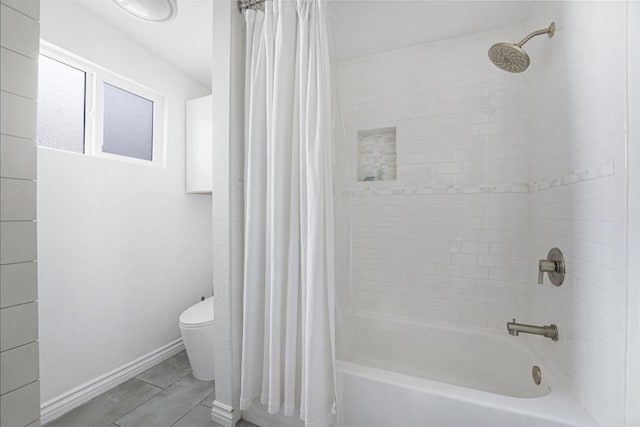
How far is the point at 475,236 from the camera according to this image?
1.87 metres

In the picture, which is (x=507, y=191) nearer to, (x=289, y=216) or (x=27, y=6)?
(x=289, y=216)

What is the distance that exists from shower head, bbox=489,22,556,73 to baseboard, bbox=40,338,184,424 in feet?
9.98

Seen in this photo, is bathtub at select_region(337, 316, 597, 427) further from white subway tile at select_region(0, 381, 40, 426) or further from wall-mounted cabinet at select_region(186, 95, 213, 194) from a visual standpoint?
wall-mounted cabinet at select_region(186, 95, 213, 194)

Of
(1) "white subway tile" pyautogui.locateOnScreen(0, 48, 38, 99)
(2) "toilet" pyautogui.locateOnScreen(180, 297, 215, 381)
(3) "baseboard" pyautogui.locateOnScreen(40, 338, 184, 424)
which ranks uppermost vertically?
(1) "white subway tile" pyautogui.locateOnScreen(0, 48, 38, 99)

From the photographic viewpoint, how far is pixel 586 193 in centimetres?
109

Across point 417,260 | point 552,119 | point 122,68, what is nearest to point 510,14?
point 552,119

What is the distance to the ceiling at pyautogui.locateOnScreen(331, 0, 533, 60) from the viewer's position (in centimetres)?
164

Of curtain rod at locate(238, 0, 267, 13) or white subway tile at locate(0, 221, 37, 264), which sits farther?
curtain rod at locate(238, 0, 267, 13)

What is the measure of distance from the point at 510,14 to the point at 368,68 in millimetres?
941

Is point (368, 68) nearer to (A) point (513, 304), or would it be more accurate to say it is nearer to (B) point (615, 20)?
(B) point (615, 20)

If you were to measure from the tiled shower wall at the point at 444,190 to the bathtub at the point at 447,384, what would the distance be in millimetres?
150

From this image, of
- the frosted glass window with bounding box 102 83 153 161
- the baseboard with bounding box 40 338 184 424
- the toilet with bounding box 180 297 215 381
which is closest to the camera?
the baseboard with bounding box 40 338 184 424

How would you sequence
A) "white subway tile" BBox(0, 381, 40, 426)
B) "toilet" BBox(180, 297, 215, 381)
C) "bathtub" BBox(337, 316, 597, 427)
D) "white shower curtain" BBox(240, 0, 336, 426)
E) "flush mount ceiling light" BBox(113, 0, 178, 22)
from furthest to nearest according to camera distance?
"toilet" BBox(180, 297, 215, 381) → "flush mount ceiling light" BBox(113, 0, 178, 22) → "white shower curtain" BBox(240, 0, 336, 426) → "bathtub" BBox(337, 316, 597, 427) → "white subway tile" BBox(0, 381, 40, 426)

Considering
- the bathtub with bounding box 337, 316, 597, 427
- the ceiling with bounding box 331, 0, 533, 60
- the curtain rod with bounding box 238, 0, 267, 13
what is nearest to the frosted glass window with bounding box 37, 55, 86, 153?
the curtain rod with bounding box 238, 0, 267, 13
